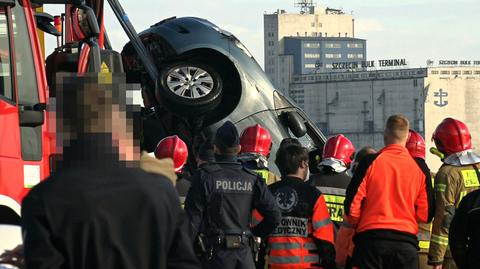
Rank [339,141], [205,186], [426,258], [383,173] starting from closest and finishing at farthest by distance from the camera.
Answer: [205,186] → [383,173] → [426,258] → [339,141]

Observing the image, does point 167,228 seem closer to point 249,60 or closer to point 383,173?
point 383,173

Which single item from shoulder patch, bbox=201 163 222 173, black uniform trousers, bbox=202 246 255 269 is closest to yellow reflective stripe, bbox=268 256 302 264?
black uniform trousers, bbox=202 246 255 269

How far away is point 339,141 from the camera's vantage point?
9.61 metres

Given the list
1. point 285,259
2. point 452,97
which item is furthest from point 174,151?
point 452,97

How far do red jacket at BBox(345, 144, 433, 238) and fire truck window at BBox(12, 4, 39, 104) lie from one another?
2.23m

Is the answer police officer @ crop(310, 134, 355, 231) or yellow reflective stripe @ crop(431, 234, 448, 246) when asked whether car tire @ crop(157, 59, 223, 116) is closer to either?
police officer @ crop(310, 134, 355, 231)

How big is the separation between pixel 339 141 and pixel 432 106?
154029 mm

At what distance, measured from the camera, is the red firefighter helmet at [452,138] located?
26.9 feet

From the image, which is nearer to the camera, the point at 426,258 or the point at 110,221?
the point at 110,221

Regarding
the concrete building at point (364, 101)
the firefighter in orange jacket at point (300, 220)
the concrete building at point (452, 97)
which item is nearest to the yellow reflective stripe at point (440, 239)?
the firefighter in orange jacket at point (300, 220)

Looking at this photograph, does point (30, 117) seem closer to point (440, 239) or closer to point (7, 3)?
point (7, 3)

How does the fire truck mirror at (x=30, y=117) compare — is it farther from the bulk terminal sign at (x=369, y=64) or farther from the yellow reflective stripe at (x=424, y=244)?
the bulk terminal sign at (x=369, y=64)

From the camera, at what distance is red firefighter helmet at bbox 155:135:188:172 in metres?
9.66

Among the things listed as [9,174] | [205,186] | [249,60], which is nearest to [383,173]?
[205,186]
